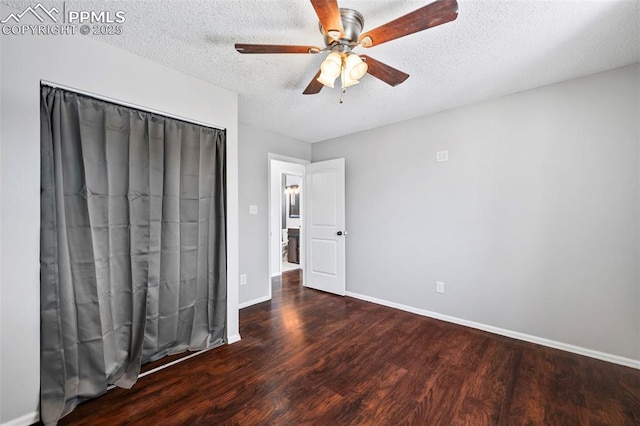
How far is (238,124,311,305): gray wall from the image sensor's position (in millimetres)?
3545

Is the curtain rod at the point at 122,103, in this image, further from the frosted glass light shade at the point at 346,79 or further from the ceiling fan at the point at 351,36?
the frosted glass light shade at the point at 346,79

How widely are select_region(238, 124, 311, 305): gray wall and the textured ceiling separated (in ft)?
2.78

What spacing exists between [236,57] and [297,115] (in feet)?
4.11

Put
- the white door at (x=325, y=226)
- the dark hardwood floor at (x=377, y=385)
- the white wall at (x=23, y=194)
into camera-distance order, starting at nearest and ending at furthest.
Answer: the white wall at (x=23, y=194) < the dark hardwood floor at (x=377, y=385) < the white door at (x=325, y=226)

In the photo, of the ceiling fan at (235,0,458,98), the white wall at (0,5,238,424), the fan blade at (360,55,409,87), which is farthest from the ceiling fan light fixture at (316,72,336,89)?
the white wall at (0,5,238,424)

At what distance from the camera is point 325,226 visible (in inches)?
165

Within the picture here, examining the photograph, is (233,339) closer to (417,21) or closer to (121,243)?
(121,243)

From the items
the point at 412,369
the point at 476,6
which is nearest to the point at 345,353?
the point at 412,369

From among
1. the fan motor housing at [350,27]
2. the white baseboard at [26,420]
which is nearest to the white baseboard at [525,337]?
the fan motor housing at [350,27]

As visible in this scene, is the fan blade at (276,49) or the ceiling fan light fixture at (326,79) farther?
the ceiling fan light fixture at (326,79)

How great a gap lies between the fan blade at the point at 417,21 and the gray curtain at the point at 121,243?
5.58 ft

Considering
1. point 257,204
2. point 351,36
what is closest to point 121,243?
point 257,204

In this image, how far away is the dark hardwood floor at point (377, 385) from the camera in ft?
5.38

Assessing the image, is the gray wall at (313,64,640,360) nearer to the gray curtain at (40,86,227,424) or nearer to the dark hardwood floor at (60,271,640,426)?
the dark hardwood floor at (60,271,640,426)
